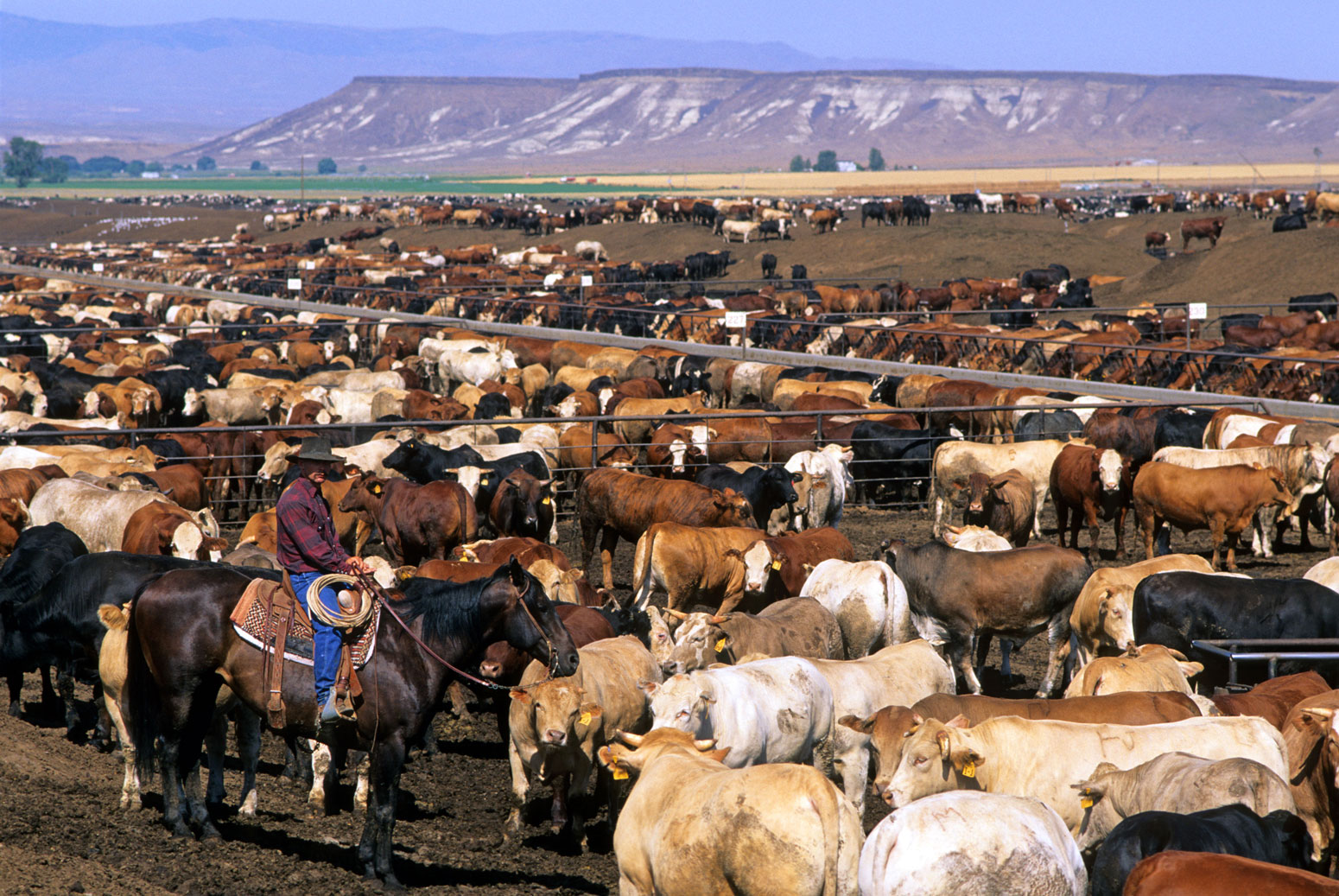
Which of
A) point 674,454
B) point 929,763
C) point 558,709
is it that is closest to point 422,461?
point 674,454

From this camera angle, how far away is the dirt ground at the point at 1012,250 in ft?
126

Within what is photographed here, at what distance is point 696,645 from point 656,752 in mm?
2380

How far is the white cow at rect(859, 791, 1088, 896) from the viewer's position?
509 cm

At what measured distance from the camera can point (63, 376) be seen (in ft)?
77.7

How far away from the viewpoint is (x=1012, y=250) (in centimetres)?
5138

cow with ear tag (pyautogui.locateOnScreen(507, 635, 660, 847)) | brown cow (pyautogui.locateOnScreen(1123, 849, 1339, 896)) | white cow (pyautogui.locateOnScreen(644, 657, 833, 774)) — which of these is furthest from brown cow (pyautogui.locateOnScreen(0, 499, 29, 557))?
brown cow (pyautogui.locateOnScreen(1123, 849, 1339, 896))

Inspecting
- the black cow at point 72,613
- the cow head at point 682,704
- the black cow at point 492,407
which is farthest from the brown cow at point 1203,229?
the cow head at point 682,704

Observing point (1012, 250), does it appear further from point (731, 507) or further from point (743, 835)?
point (743, 835)

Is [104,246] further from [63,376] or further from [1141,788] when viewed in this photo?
[1141,788]

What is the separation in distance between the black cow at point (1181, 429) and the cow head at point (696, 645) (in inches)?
451

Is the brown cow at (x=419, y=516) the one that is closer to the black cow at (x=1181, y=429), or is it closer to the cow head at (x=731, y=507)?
the cow head at (x=731, y=507)

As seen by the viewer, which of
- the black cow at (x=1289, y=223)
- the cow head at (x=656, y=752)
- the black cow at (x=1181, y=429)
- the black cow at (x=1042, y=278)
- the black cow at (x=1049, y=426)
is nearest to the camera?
the cow head at (x=656, y=752)

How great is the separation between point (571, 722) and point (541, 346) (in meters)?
22.4

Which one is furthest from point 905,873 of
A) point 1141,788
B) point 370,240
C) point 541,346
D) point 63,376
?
point 370,240
